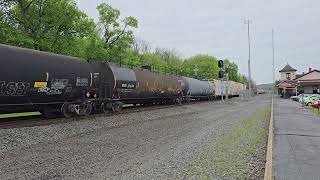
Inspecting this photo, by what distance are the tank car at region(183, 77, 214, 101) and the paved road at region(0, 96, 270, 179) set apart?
90.2 ft

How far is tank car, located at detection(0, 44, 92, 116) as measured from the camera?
15445 millimetres

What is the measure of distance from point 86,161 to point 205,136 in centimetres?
595

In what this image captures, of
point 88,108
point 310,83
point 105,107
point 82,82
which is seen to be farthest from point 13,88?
point 310,83

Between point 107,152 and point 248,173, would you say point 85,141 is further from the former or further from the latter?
point 248,173

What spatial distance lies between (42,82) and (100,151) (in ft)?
27.0

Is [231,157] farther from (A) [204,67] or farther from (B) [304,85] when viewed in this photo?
(A) [204,67]

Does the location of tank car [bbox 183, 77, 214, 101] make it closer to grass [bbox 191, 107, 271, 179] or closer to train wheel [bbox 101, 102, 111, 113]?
train wheel [bbox 101, 102, 111, 113]

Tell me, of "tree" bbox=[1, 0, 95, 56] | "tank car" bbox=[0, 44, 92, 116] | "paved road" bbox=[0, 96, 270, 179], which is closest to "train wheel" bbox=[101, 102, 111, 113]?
"tank car" bbox=[0, 44, 92, 116]

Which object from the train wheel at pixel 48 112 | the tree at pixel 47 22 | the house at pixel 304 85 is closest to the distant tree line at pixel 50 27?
the tree at pixel 47 22

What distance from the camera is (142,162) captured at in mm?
8922

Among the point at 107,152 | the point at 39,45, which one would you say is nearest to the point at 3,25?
the point at 39,45

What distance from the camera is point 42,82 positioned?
17297mm

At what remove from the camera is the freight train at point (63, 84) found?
51.5 ft

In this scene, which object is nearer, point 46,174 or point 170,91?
point 46,174
